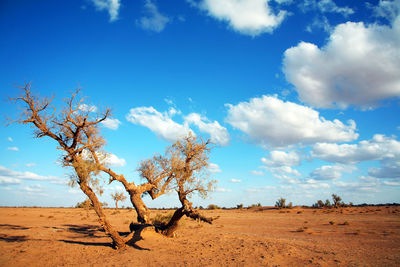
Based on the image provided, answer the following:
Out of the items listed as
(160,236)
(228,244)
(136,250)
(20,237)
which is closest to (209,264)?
(228,244)

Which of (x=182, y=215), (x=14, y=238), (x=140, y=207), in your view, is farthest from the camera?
(x=14, y=238)

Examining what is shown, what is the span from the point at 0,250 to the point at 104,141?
7.60 metres

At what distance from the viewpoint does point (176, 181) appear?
629 inches

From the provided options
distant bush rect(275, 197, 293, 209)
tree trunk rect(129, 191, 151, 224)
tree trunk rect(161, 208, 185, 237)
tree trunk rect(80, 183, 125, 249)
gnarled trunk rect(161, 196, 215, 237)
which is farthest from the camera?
distant bush rect(275, 197, 293, 209)

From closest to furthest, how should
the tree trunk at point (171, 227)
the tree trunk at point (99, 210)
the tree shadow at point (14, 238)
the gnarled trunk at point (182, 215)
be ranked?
the tree trunk at point (99, 210), the gnarled trunk at point (182, 215), the tree trunk at point (171, 227), the tree shadow at point (14, 238)

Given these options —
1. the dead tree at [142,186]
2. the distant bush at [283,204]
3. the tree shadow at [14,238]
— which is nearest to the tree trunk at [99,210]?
the dead tree at [142,186]

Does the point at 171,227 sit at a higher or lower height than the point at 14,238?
higher

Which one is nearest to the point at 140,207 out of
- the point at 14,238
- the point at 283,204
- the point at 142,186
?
the point at 142,186

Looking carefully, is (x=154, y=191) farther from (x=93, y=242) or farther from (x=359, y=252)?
(x=359, y=252)

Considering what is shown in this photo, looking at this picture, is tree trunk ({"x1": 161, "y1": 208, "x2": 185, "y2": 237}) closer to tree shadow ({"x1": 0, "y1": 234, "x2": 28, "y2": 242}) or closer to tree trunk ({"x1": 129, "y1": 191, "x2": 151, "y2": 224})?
tree trunk ({"x1": 129, "y1": 191, "x2": 151, "y2": 224})

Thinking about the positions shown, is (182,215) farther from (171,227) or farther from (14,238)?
(14,238)

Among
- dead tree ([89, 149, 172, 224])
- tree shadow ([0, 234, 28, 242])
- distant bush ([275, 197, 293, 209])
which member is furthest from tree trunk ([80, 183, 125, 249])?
distant bush ([275, 197, 293, 209])

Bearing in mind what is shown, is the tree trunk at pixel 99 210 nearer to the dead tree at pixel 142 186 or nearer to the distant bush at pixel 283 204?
the dead tree at pixel 142 186

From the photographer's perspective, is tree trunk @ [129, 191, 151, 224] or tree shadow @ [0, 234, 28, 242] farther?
tree trunk @ [129, 191, 151, 224]
